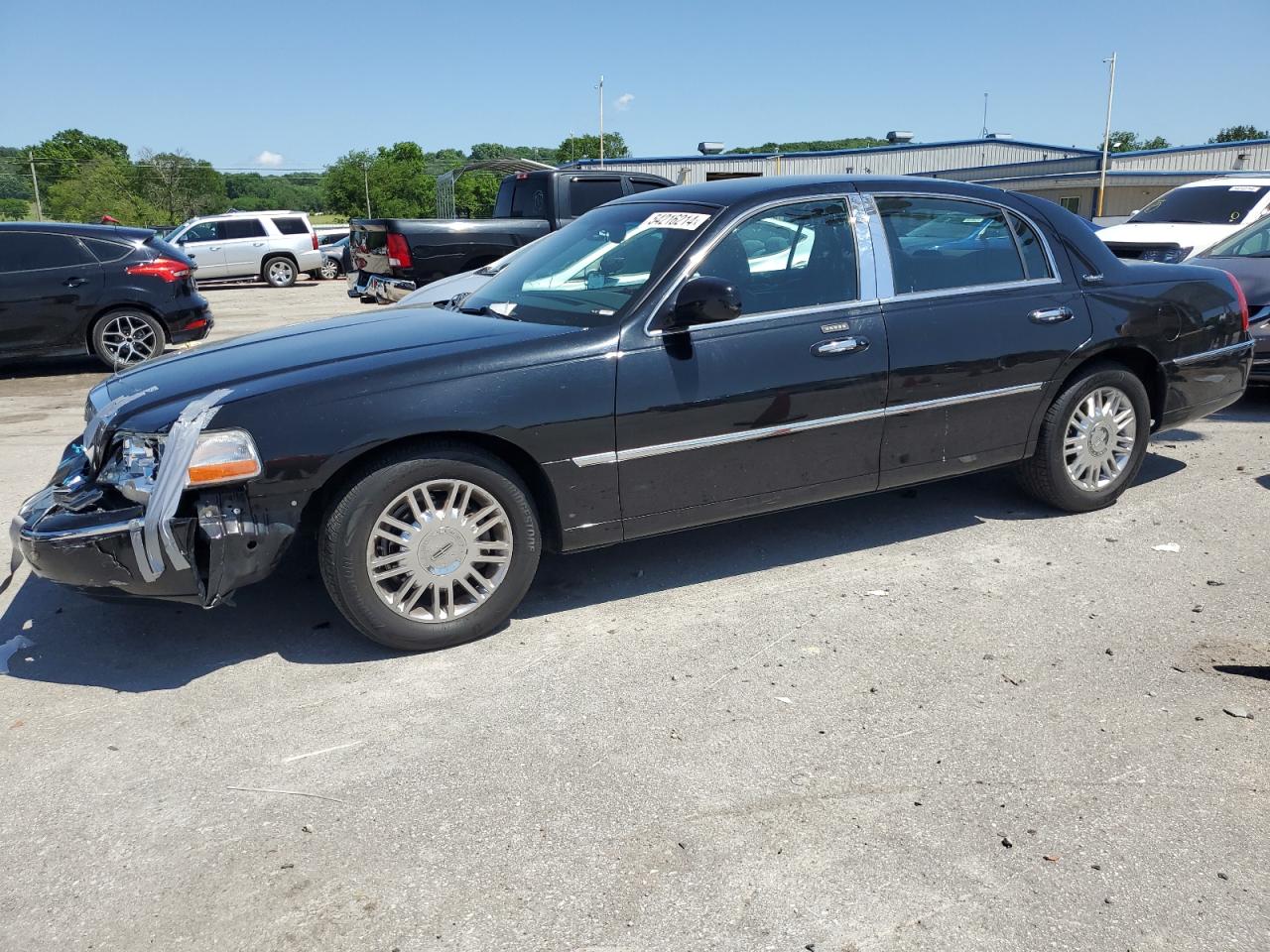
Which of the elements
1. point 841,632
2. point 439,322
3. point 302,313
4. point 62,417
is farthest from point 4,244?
point 841,632

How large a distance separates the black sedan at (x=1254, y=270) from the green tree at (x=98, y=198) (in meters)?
55.0

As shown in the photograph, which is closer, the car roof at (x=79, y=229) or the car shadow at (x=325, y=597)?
the car shadow at (x=325, y=597)

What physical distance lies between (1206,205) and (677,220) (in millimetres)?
11608

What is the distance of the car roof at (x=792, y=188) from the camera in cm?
470

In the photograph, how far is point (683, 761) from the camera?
3.25m

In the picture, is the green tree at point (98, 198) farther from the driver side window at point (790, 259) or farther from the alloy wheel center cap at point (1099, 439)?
the alloy wheel center cap at point (1099, 439)

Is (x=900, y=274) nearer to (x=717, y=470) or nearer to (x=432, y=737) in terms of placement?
(x=717, y=470)

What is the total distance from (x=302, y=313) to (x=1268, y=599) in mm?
16376

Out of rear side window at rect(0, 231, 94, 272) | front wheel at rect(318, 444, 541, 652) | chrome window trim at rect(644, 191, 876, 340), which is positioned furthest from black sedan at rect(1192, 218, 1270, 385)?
rear side window at rect(0, 231, 94, 272)

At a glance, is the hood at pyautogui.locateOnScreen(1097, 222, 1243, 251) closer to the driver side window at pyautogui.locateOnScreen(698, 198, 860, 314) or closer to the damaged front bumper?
the driver side window at pyautogui.locateOnScreen(698, 198, 860, 314)

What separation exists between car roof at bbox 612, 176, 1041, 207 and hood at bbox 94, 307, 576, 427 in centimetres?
104

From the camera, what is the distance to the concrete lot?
2584 mm

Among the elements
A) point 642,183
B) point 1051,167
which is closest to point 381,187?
point 1051,167

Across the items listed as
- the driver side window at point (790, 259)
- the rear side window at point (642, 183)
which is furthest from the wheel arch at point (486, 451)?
the rear side window at point (642, 183)
